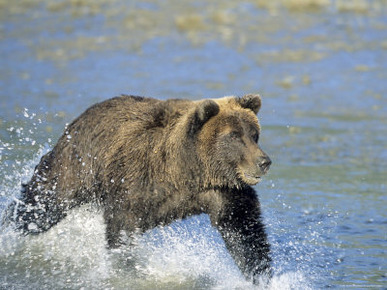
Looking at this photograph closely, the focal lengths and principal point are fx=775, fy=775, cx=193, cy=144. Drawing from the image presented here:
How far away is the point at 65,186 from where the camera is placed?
23.0ft

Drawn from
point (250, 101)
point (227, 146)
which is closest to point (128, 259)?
point (227, 146)

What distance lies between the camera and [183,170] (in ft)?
21.2

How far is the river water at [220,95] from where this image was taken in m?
7.08

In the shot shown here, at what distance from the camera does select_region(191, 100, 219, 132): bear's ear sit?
20.5ft

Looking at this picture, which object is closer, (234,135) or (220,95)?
(234,135)

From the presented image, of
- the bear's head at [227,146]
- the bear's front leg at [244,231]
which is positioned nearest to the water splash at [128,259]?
the bear's front leg at [244,231]

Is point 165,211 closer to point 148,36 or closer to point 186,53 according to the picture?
point 186,53

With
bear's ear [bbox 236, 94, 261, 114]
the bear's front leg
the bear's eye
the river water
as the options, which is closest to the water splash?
the river water

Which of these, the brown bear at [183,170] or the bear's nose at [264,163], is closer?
the bear's nose at [264,163]

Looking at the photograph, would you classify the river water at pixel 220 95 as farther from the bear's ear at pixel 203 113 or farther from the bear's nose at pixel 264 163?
the bear's ear at pixel 203 113

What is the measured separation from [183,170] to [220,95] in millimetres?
7599

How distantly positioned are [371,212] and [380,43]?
10193mm

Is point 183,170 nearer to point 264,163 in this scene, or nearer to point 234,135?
point 234,135

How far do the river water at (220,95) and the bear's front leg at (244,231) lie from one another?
20 centimetres
